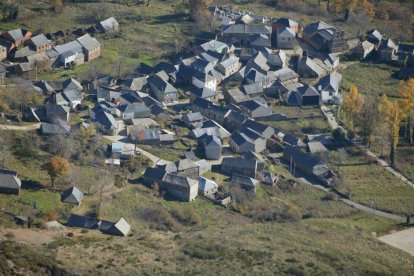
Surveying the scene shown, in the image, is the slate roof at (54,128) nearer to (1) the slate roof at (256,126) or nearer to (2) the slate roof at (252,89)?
(1) the slate roof at (256,126)

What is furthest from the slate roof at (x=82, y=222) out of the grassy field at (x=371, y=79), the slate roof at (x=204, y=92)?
the grassy field at (x=371, y=79)

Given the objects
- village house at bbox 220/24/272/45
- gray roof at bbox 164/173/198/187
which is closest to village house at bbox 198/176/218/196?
gray roof at bbox 164/173/198/187

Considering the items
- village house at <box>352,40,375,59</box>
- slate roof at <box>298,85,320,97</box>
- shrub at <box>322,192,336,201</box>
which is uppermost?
village house at <box>352,40,375,59</box>

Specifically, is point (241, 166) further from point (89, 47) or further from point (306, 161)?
point (89, 47)

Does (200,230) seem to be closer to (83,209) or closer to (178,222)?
(178,222)

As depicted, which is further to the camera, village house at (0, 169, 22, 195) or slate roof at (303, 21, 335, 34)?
slate roof at (303, 21, 335, 34)

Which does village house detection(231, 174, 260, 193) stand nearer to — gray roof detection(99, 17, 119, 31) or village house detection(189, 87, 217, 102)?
village house detection(189, 87, 217, 102)
